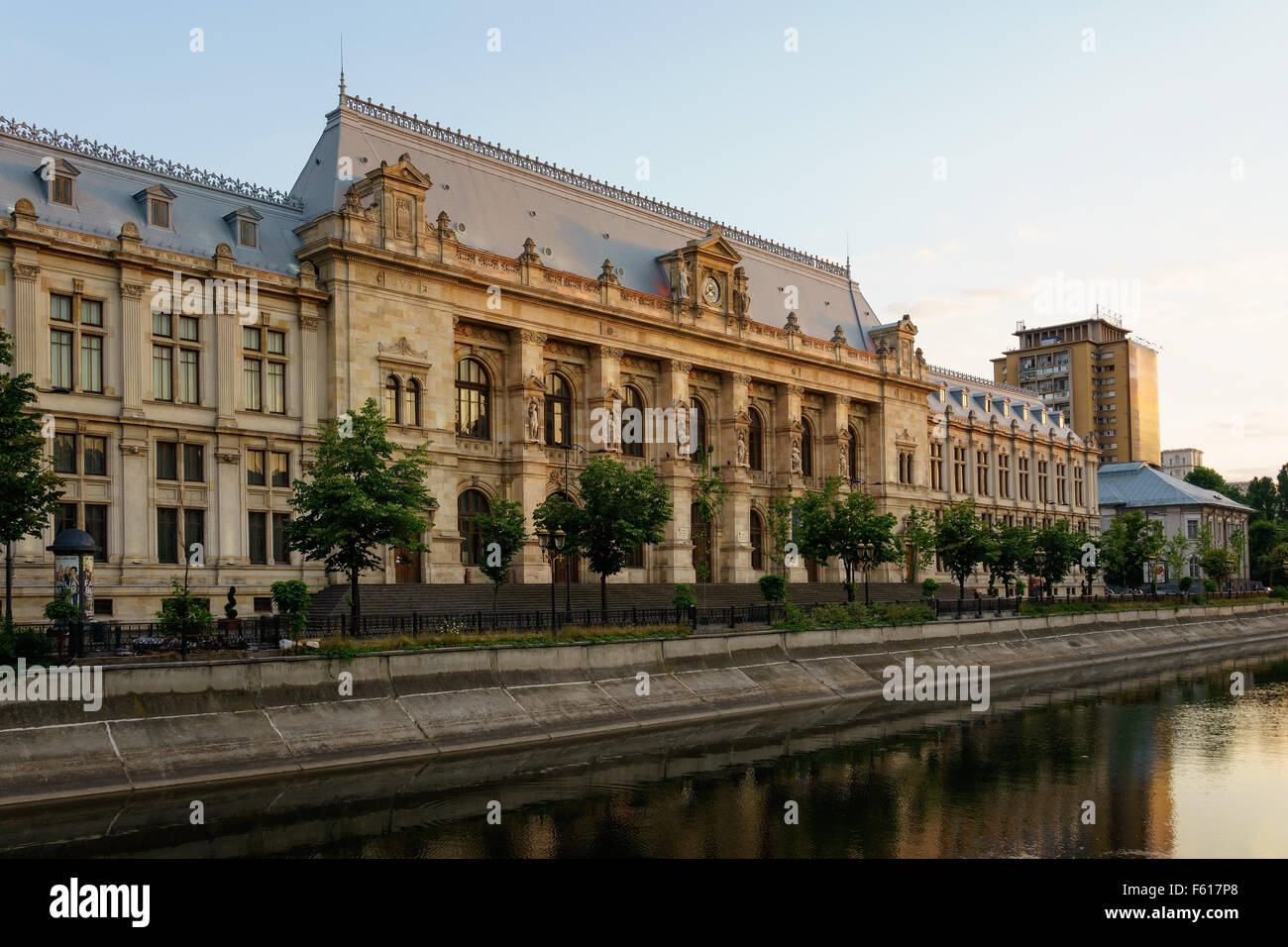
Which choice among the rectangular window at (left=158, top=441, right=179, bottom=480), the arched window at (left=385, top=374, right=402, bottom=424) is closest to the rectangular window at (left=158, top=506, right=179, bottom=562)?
the rectangular window at (left=158, top=441, right=179, bottom=480)

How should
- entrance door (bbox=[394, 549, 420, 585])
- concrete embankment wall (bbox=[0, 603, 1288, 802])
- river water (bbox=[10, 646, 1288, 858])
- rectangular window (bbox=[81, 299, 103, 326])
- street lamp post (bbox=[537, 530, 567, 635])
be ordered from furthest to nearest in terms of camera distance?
entrance door (bbox=[394, 549, 420, 585]) → rectangular window (bbox=[81, 299, 103, 326]) → street lamp post (bbox=[537, 530, 567, 635]) → concrete embankment wall (bbox=[0, 603, 1288, 802]) → river water (bbox=[10, 646, 1288, 858])

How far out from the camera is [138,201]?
50.0 metres

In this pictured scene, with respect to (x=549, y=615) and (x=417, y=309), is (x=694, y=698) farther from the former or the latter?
(x=417, y=309)

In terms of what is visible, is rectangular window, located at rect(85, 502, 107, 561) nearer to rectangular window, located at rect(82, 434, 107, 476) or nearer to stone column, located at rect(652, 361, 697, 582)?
rectangular window, located at rect(82, 434, 107, 476)

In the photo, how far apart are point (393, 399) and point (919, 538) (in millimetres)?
32774

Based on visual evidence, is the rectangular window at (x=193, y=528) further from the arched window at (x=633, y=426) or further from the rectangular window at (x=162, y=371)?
the arched window at (x=633, y=426)

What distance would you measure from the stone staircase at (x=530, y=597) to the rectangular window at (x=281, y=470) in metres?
5.18

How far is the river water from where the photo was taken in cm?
2241

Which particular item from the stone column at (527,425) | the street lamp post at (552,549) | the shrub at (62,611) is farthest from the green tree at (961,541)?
the shrub at (62,611)

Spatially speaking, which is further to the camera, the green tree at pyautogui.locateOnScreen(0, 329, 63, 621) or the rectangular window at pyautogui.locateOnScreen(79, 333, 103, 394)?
the rectangular window at pyautogui.locateOnScreen(79, 333, 103, 394)

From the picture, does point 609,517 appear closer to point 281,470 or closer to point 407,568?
point 407,568

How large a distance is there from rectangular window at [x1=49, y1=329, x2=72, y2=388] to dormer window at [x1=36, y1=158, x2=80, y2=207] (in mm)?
5866

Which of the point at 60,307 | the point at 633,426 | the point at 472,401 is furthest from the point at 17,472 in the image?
the point at 633,426
